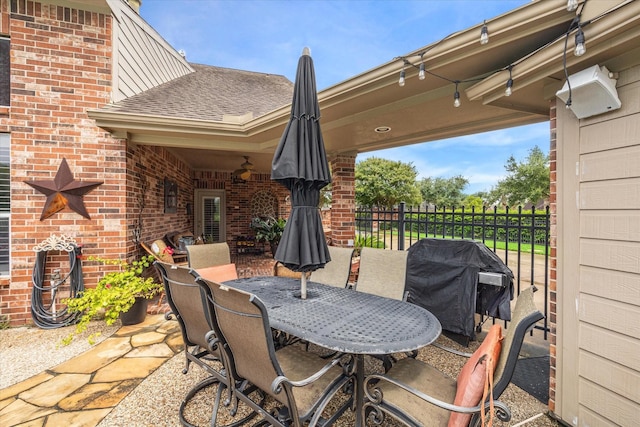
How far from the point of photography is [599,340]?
6.09 ft

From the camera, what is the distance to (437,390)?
1.76 metres

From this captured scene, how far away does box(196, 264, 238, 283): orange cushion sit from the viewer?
3.43 meters

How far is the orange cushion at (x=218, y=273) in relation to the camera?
3434 mm

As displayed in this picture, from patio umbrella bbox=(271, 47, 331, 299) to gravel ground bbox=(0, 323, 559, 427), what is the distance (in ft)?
3.80

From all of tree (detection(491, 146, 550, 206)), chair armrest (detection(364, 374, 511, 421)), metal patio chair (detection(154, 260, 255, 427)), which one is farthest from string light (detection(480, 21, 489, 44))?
tree (detection(491, 146, 550, 206))

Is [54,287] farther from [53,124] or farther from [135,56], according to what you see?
[135,56]

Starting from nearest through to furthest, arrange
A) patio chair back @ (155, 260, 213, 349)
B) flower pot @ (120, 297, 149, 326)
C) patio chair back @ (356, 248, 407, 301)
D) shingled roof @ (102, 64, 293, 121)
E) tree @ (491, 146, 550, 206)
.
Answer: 1. patio chair back @ (155, 260, 213, 349)
2. patio chair back @ (356, 248, 407, 301)
3. flower pot @ (120, 297, 149, 326)
4. shingled roof @ (102, 64, 293, 121)
5. tree @ (491, 146, 550, 206)

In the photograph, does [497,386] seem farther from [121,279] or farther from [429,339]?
[121,279]

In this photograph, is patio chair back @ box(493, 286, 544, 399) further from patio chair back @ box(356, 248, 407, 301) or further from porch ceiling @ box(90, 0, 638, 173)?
porch ceiling @ box(90, 0, 638, 173)

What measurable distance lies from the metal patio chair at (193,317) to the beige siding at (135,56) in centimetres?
340

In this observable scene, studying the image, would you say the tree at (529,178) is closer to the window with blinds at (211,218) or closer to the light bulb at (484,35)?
the window with blinds at (211,218)

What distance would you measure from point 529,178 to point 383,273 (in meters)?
24.4

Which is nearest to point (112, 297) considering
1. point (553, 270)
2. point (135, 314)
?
point (135, 314)

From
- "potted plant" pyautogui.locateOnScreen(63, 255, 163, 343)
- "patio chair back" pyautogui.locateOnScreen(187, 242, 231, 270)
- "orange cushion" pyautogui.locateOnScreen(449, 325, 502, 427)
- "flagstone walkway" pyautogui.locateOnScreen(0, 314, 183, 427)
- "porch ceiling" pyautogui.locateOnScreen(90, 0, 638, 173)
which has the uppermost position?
"porch ceiling" pyautogui.locateOnScreen(90, 0, 638, 173)
